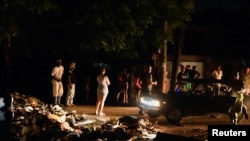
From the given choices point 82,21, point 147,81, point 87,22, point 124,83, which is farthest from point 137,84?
point 82,21

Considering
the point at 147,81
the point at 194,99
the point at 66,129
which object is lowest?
the point at 66,129

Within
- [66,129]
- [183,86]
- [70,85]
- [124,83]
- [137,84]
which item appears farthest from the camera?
[124,83]

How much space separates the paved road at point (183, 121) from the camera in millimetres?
15438

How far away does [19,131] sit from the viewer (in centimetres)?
1351

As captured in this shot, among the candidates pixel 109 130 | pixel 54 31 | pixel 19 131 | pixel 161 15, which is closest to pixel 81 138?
pixel 109 130

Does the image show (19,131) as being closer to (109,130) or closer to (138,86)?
(109,130)

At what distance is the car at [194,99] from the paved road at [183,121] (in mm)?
417

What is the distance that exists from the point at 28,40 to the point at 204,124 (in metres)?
7.51

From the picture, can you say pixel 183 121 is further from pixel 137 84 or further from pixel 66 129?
pixel 66 129

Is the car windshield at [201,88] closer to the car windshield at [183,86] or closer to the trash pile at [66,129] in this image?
the car windshield at [183,86]

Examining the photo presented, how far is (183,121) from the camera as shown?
58.7 feet

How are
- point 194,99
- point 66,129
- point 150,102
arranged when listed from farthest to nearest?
point 150,102 → point 194,99 → point 66,129

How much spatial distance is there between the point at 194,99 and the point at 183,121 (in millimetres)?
1093

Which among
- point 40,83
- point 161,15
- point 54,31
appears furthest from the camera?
point 40,83
